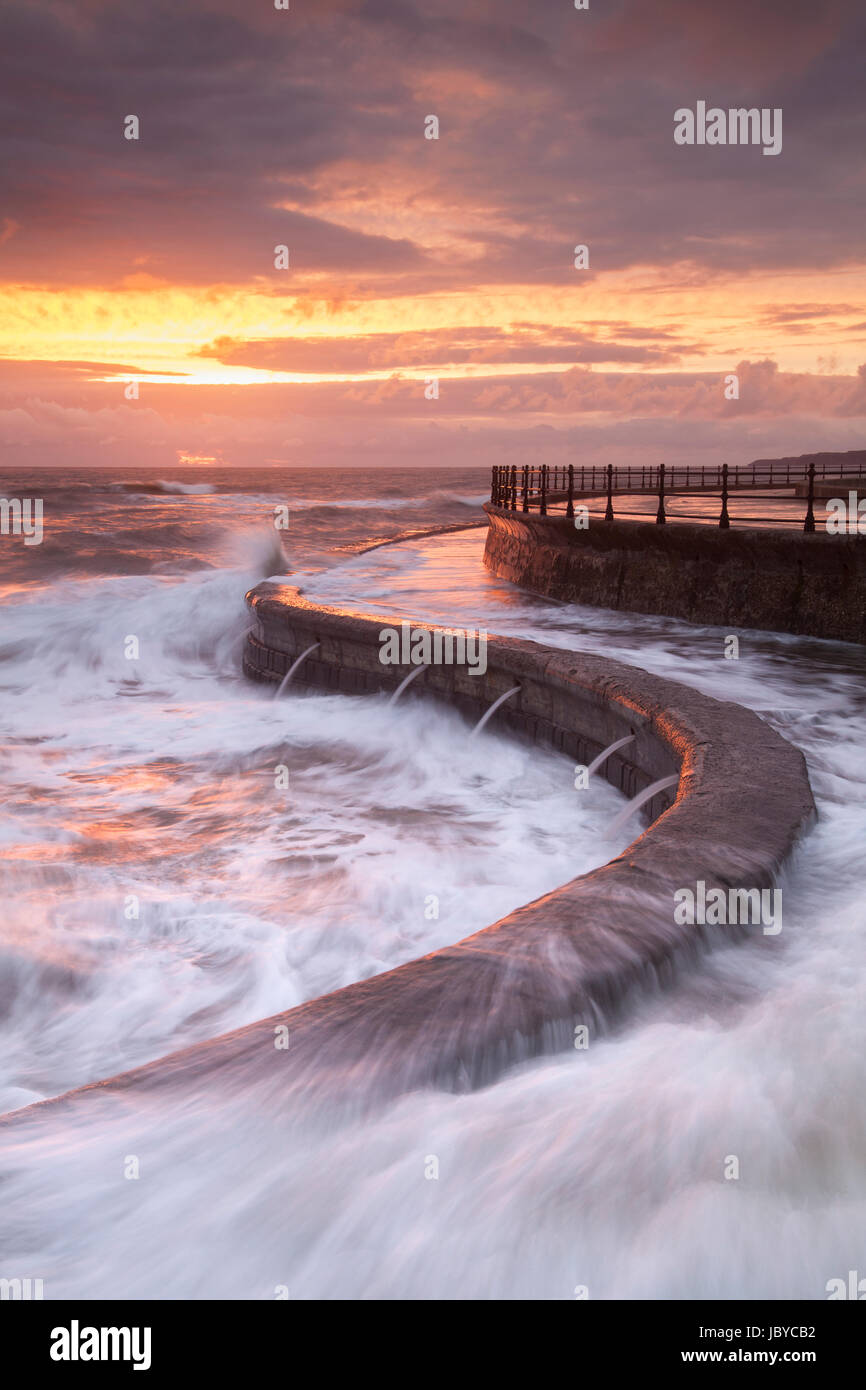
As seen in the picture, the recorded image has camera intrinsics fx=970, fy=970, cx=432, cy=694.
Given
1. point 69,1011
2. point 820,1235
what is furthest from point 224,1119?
point 69,1011

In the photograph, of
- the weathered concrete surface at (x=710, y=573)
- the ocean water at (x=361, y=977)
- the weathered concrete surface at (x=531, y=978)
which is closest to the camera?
the ocean water at (x=361, y=977)

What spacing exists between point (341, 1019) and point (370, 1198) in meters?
0.58

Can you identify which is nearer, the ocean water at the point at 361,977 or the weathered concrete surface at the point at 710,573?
the ocean water at the point at 361,977

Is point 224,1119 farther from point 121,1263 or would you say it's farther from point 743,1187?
point 743,1187

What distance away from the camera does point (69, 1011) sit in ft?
14.8

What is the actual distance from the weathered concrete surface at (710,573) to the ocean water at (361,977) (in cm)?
65

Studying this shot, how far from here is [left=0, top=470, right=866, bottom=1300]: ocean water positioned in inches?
95.8

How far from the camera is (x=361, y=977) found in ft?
15.8

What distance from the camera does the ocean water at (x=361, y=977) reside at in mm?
2434

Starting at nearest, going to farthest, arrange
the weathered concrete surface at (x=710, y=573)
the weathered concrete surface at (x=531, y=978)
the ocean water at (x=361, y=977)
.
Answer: the ocean water at (x=361, y=977), the weathered concrete surface at (x=531, y=978), the weathered concrete surface at (x=710, y=573)

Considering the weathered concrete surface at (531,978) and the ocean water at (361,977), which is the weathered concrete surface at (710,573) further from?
the weathered concrete surface at (531,978)

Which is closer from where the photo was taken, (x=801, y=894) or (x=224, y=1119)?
(x=224, y=1119)

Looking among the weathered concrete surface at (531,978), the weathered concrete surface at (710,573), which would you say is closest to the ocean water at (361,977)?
the weathered concrete surface at (531,978)

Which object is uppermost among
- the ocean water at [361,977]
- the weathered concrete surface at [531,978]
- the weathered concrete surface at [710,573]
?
the weathered concrete surface at [710,573]
